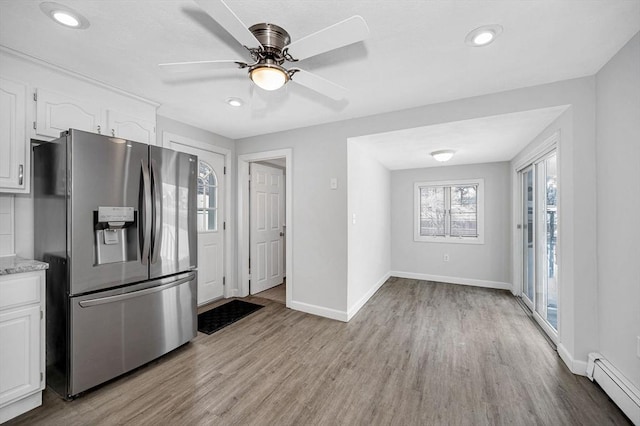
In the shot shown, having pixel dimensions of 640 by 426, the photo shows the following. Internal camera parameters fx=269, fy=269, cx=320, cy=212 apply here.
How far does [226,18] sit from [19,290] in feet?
6.92

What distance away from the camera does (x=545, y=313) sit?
10.1ft

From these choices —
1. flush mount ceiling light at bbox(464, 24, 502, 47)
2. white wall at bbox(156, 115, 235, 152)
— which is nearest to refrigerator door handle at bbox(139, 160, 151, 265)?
white wall at bbox(156, 115, 235, 152)

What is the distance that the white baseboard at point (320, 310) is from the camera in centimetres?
328

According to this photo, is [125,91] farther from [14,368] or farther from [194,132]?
[14,368]

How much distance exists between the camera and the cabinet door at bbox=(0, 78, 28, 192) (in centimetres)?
190

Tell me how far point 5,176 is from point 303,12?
92.2 inches

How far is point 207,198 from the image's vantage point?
382 centimetres

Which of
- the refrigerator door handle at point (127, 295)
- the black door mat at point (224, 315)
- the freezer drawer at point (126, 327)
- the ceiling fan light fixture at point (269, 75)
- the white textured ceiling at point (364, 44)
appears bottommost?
the black door mat at point (224, 315)

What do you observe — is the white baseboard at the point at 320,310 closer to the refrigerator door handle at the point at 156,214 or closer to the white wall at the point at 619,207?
the refrigerator door handle at the point at 156,214

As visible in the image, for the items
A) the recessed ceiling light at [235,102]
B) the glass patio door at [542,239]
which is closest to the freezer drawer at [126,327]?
the recessed ceiling light at [235,102]

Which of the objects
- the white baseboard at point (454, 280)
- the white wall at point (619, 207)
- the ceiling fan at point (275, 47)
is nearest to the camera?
the ceiling fan at point (275, 47)

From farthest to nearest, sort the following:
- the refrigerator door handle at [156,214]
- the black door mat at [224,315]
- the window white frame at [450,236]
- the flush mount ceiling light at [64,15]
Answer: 1. the window white frame at [450,236]
2. the black door mat at [224,315]
3. the refrigerator door handle at [156,214]
4. the flush mount ceiling light at [64,15]

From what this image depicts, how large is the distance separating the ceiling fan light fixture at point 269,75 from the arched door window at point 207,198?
2.39m

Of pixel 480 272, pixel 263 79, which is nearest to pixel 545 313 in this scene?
pixel 480 272
